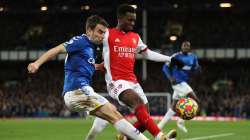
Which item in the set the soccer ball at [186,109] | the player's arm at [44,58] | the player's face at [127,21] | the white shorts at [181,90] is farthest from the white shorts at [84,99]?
the white shorts at [181,90]

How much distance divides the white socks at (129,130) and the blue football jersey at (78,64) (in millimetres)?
846

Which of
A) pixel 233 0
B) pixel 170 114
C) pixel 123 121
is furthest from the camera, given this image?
pixel 233 0

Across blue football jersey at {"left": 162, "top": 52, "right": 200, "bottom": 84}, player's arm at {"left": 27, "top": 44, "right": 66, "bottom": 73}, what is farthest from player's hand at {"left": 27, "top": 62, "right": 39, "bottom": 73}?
blue football jersey at {"left": 162, "top": 52, "right": 200, "bottom": 84}

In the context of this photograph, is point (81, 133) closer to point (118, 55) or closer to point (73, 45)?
point (118, 55)

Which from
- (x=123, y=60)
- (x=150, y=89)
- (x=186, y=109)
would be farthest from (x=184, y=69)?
(x=150, y=89)

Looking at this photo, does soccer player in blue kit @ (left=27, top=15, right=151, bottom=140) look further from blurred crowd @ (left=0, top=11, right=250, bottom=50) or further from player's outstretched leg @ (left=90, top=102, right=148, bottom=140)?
blurred crowd @ (left=0, top=11, right=250, bottom=50)

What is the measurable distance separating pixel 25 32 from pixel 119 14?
40.6 meters

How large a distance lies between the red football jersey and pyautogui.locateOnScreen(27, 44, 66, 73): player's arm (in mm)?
1910

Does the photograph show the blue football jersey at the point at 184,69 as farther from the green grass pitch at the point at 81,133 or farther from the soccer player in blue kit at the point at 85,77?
the soccer player in blue kit at the point at 85,77

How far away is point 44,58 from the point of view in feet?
26.5

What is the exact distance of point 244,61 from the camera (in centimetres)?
4775

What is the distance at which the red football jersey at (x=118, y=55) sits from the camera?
404 inches

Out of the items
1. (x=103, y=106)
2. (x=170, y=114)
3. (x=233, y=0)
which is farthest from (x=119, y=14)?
(x=233, y=0)

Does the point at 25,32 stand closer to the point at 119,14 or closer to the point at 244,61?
the point at 244,61
